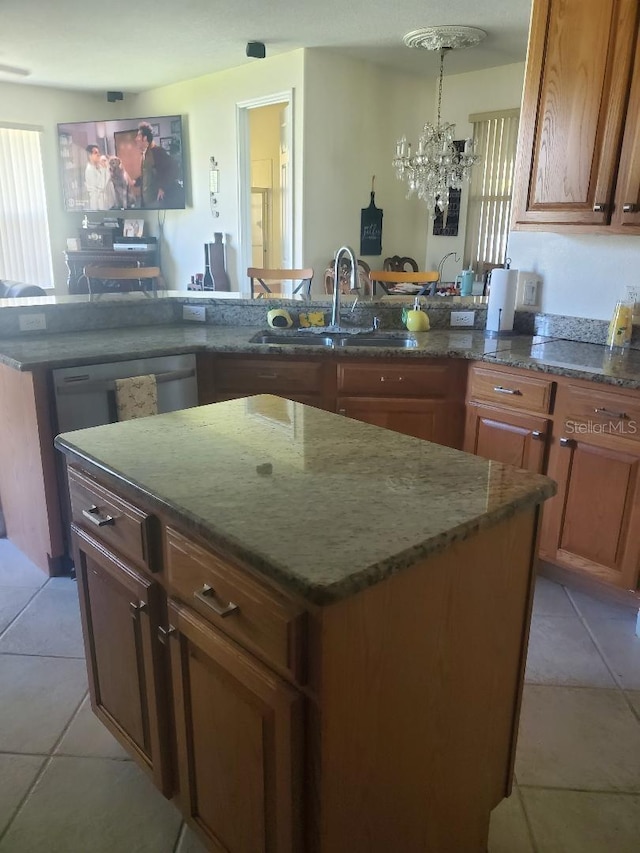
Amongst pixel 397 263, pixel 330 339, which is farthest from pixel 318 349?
pixel 397 263

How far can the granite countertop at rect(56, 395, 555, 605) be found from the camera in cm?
98

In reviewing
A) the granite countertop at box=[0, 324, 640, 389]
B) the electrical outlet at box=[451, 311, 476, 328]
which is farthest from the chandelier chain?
the granite countertop at box=[0, 324, 640, 389]

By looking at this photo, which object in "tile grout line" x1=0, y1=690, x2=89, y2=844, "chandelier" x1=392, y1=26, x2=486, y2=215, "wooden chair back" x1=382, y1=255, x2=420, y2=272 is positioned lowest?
"tile grout line" x1=0, y1=690, x2=89, y2=844

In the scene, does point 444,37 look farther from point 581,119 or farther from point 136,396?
point 136,396

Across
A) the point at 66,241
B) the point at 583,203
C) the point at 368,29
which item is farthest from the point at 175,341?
the point at 66,241

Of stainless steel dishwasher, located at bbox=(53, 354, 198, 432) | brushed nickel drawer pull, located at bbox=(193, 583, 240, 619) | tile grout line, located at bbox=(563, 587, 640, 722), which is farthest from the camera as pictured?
stainless steel dishwasher, located at bbox=(53, 354, 198, 432)

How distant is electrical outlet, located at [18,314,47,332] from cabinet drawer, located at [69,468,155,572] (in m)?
1.73

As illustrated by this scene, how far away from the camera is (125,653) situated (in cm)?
145

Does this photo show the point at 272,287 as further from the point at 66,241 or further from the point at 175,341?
the point at 175,341

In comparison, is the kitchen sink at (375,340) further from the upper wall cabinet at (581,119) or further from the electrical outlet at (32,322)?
the electrical outlet at (32,322)

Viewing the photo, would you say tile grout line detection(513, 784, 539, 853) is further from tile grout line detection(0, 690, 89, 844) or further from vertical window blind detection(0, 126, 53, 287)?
vertical window blind detection(0, 126, 53, 287)

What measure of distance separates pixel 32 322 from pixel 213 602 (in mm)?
2345

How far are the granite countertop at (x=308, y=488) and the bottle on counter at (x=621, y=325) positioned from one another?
1.68 metres

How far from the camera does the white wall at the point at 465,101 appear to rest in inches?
228
